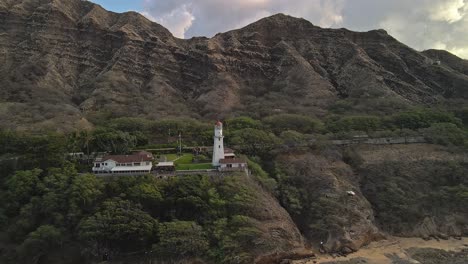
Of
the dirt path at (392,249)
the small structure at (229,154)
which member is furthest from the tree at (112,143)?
the dirt path at (392,249)

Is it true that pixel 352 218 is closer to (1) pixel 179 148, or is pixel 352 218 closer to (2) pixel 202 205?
(2) pixel 202 205

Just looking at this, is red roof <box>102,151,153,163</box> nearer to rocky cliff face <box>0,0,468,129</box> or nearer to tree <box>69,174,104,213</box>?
tree <box>69,174,104,213</box>

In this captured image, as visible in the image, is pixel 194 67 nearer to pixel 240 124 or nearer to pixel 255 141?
pixel 240 124

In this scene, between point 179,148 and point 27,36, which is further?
point 27,36

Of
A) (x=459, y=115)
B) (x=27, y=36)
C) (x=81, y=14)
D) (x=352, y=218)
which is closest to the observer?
(x=352, y=218)

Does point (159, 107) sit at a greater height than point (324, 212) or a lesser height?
greater

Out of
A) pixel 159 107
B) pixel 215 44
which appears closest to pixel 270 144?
pixel 159 107
